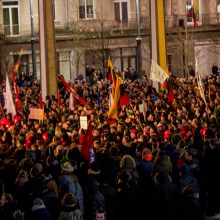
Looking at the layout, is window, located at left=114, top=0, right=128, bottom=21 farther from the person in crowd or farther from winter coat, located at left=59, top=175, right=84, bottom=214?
the person in crowd

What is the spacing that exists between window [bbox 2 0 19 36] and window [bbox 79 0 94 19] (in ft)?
13.6

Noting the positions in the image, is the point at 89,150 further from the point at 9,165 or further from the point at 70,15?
the point at 70,15

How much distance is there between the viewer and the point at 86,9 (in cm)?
5731

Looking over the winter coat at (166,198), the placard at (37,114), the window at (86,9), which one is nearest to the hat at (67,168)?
the winter coat at (166,198)

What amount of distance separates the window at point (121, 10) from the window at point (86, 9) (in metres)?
1.65

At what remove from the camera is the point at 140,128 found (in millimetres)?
21266

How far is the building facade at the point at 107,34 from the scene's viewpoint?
5503 centimetres

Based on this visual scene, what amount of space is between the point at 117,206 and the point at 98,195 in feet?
1.69

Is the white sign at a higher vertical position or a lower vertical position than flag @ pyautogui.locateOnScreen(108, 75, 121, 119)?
lower

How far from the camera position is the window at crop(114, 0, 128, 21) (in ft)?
188

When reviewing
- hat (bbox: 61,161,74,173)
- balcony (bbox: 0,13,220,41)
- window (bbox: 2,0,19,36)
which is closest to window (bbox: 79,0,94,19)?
balcony (bbox: 0,13,220,41)

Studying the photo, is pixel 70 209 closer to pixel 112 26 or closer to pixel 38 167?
pixel 38 167

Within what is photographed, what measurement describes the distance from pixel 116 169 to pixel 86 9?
139 ft

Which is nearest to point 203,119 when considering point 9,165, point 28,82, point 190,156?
point 190,156
